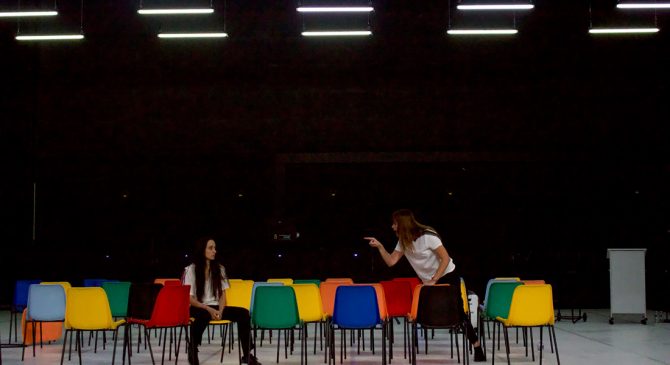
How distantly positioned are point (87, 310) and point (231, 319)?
49.5 inches

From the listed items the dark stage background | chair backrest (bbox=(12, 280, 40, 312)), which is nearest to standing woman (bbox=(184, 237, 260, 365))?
chair backrest (bbox=(12, 280, 40, 312))

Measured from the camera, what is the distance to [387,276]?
592 inches

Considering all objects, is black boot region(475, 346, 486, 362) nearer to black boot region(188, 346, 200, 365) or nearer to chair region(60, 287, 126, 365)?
black boot region(188, 346, 200, 365)

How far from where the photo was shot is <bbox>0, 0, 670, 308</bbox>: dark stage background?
15.2 metres

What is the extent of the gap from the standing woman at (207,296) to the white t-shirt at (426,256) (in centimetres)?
155

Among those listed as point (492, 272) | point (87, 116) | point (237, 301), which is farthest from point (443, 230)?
point (237, 301)

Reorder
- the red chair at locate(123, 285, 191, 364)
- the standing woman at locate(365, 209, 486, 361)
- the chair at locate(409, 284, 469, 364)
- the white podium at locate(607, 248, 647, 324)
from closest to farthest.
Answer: the chair at locate(409, 284, 469, 364)
the red chair at locate(123, 285, 191, 364)
the standing woman at locate(365, 209, 486, 361)
the white podium at locate(607, 248, 647, 324)

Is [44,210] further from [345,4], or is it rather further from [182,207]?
[345,4]

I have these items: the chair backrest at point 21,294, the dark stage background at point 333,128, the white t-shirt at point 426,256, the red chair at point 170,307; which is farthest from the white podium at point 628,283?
the chair backrest at point 21,294

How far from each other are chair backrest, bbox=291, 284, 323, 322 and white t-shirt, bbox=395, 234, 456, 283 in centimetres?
98

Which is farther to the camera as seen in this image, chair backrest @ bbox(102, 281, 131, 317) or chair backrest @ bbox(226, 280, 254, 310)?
chair backrest @ bbox(102, 281, 131, 317)

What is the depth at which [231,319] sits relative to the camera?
24.7 ft

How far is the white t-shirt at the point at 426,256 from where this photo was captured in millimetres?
7391

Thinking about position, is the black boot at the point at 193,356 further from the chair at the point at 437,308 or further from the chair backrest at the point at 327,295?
the chair at the point at 437,308
